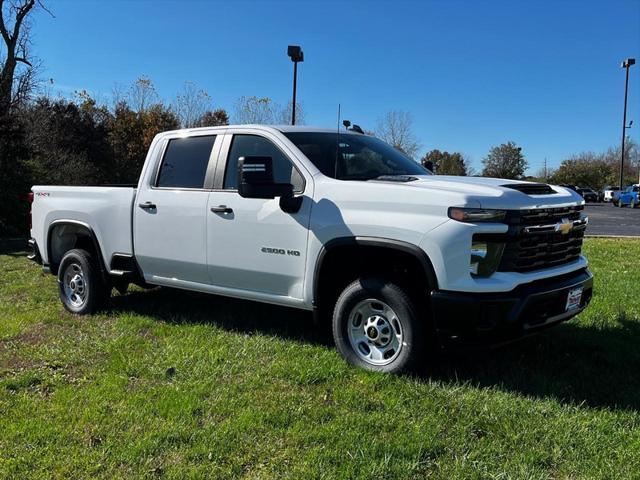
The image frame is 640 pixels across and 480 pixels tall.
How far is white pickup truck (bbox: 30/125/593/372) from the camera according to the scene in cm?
383

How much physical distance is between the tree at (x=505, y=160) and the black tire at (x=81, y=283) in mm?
68215

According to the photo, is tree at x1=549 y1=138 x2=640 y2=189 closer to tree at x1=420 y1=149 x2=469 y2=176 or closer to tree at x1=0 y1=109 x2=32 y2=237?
tree at x1=420 y1=149 x2=469 y2=176

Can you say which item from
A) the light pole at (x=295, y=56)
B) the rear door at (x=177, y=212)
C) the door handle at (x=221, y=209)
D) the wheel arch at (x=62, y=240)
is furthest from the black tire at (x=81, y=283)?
the light pole at (x=295, y=56)

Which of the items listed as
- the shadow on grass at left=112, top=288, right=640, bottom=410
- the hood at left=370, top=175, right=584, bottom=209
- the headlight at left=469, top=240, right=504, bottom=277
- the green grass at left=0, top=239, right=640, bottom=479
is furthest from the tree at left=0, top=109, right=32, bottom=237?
the headlight at left=469, top=240, right=504, bottom=277

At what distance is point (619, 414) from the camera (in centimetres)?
364

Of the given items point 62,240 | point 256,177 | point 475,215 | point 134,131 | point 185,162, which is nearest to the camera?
point 475,215

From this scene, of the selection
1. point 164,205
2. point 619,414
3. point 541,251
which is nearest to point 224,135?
point 164,205

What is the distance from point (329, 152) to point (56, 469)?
3088mm

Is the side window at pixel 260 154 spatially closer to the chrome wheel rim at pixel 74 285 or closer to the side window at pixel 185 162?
the side window at pixel 185 162

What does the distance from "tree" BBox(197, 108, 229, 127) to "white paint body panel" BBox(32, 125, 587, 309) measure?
94.8 feet

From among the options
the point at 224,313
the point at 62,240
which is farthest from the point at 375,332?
the point at 62,240

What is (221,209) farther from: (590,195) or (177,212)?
(590,195)

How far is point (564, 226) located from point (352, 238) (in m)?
1.56

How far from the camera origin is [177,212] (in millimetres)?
5375
